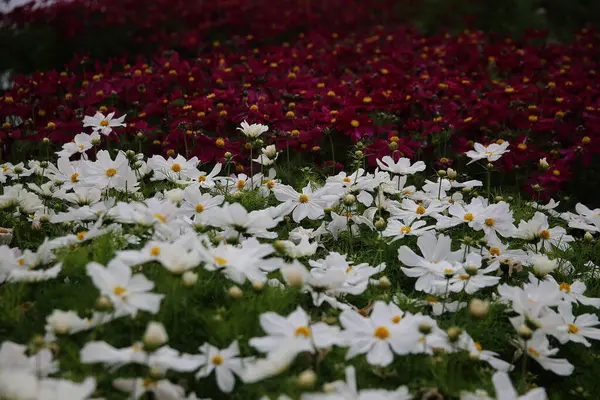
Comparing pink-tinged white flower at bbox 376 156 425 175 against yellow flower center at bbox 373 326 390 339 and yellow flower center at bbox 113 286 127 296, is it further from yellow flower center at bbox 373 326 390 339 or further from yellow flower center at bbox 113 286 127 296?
yellow flower center at bbox 113 286 127 296

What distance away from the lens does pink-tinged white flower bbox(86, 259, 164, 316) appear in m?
1.20

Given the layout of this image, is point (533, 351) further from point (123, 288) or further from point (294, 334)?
point (123, 288)

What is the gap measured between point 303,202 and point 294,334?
2.62 feet

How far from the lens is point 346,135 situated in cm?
262

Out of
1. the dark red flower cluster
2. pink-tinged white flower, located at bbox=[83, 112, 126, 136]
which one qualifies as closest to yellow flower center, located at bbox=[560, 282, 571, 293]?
the dark red flower cluster

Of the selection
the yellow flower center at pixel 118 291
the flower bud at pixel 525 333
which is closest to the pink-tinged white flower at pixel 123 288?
the yellow flower center at pixel 118 291

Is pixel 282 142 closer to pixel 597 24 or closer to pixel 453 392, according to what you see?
pixel 453 392

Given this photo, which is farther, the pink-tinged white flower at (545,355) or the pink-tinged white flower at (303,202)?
the pink-tinged white flower at (303,202)

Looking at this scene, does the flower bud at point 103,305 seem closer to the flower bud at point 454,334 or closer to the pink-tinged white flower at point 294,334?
the pink-tinged white flower at point 294,334

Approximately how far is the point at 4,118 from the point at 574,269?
2556 mm

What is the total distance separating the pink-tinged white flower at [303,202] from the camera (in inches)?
76.7

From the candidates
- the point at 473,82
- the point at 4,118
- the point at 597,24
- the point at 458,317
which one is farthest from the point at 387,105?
the point at 597,24

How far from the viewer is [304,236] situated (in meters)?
1.81

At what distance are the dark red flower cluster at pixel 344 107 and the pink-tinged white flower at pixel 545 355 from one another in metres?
0.88
